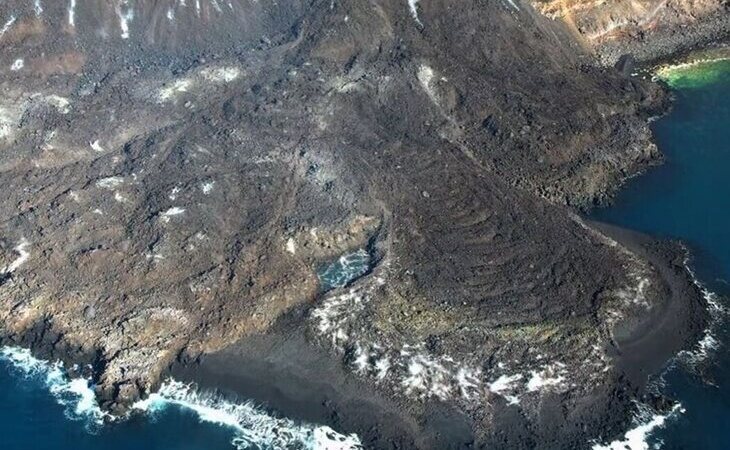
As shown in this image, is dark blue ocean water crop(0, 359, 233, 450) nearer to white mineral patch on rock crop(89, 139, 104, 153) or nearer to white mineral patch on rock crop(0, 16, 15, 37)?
white mineral patch on rock crop(89, 139, 104, 153)

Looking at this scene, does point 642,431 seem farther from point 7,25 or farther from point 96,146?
point 7,25

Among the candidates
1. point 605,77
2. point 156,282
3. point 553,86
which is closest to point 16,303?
point 156,282

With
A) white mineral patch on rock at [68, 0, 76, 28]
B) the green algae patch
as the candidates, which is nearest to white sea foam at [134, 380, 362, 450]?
white mineral patch on rock at [68, 0, 76, 28]

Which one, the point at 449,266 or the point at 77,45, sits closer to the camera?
the point at 449,266

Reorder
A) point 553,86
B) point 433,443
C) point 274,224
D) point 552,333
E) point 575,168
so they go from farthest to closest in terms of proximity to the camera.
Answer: point 553,86
point 575,168
point 274,224
point 552,333
point 433,443

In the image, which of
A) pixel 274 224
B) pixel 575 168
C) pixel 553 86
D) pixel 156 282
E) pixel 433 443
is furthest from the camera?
pixel 553 86

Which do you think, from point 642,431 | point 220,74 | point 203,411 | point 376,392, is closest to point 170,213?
point 203,411

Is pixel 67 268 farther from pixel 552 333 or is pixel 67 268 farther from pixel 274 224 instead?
pixel 552 333
